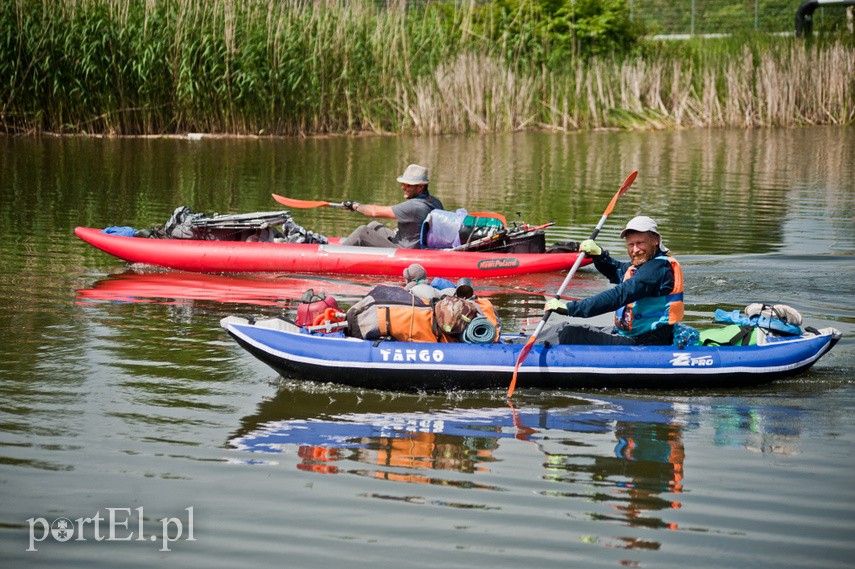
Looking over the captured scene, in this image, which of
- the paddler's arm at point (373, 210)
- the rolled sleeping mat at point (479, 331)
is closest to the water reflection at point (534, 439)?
the rolled sleeping mat at point (479, 331)

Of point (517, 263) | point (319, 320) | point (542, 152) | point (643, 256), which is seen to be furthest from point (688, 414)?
point (542, 152)

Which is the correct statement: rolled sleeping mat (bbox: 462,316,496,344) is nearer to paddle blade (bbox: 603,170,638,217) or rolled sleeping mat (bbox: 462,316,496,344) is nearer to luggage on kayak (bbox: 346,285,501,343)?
luggage on kayak (bbox: 346,285,501,343)

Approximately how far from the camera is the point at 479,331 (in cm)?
766

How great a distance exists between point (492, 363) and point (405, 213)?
14.5ft

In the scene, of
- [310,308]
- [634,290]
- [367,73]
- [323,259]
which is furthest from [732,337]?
[367,73]

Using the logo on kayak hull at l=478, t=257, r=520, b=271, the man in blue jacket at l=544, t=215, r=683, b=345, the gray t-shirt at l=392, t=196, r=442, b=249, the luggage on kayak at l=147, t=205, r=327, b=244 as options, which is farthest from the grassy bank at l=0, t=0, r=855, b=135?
the man in blue jacket at l=544, t=215, r=683, b=345

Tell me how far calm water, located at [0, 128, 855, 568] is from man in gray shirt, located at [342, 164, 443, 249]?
762mm

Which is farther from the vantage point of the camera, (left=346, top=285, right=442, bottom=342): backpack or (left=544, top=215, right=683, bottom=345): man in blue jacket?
(left=346, top=285, right=442, bottom=342): backpack

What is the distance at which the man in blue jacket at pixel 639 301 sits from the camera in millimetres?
7371

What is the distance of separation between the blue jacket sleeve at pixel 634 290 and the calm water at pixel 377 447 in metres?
0.60

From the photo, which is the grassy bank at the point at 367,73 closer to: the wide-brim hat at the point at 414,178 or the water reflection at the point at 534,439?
the wide-brim hat at the point at 414,178

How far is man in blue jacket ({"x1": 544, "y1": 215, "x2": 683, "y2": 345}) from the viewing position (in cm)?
737

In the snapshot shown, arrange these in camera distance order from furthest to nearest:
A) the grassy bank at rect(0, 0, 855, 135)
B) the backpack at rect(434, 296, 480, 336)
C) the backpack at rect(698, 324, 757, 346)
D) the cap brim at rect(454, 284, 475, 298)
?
1. the grassy bank at rect(0, 0, 855, 135)
2. the backpack at rect(698, 324, 757, 346)
3. the cap brim at rect(454, 284, 475, 298)
4. the backpack at rect(434, 296, 480, 336)

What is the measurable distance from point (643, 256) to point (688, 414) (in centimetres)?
108
